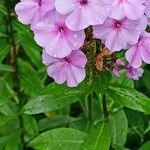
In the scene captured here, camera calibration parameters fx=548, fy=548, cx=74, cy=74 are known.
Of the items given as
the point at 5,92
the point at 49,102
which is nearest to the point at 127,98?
the point at 49,102

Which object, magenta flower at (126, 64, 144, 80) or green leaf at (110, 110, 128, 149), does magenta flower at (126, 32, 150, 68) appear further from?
green leaf at (110, 110, 128, 149)

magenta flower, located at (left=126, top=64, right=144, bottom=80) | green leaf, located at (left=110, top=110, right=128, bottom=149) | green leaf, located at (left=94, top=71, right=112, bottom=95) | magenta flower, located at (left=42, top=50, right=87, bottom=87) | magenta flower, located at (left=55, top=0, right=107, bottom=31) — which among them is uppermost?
magenta flower, located at (left=55, top=0, right=107, bottom=31)

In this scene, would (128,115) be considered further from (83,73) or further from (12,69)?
(83,73)

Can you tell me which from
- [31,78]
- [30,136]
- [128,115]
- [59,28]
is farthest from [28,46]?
[59,28]

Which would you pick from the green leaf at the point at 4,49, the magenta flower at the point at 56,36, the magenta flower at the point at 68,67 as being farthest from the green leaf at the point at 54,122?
the magenta flower at the point at 56,36

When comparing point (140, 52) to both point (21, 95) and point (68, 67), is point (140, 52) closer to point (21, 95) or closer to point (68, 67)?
point (68, 67)

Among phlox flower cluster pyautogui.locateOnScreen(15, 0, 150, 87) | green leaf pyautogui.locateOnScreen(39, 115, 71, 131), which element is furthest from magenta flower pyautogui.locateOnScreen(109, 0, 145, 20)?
green leaf pyautogui.locateOnScreen(39, 115, 71, 131)
